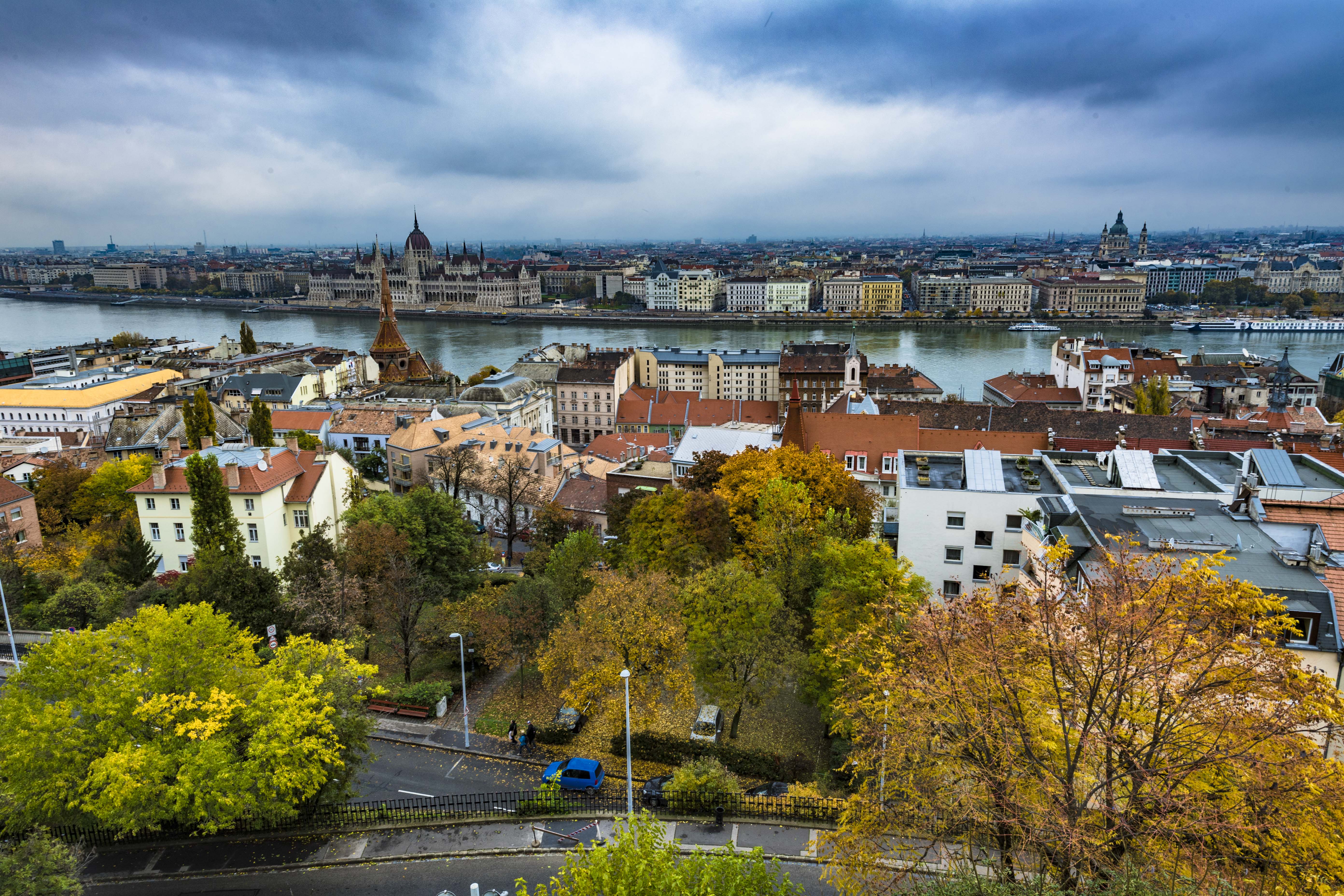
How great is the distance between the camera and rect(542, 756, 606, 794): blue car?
14789 mm

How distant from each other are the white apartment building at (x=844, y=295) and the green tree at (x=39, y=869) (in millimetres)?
146452

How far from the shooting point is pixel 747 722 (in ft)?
60.2

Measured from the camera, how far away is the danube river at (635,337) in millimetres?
92312

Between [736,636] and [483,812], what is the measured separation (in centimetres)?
595

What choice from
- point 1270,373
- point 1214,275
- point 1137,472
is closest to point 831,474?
point 1137,472

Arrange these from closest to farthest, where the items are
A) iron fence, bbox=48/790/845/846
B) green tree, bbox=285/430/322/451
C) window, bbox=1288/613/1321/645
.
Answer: window, bbox=1288/613/1321/645 < iron fence, bbox=48/790/845/846 < green tree, bbox=285/430/322/451

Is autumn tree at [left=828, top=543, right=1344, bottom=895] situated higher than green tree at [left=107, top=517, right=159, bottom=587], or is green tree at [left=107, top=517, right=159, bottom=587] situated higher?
autumn tree at [left=828, top=543, right=1344, bottom=895]

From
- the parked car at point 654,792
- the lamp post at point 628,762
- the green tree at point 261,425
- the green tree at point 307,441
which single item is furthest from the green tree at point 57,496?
the parked car at point 654,792

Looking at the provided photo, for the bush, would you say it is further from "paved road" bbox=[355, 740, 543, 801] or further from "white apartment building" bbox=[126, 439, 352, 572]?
"white apartment building" bbox=[126, 439, 352, 572]

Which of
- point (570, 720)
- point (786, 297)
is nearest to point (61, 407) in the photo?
point (570, 720)

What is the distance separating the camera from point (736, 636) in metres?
16.5

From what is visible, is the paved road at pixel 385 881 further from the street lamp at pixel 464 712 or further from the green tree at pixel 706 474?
the green tree at pixel 706 474

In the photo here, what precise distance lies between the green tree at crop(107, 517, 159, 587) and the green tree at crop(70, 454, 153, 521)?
29.5 ft

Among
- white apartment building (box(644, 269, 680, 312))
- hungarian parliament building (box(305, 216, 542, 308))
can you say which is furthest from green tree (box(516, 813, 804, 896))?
hungarian parliament building (box(305, 216, 542, 308))
